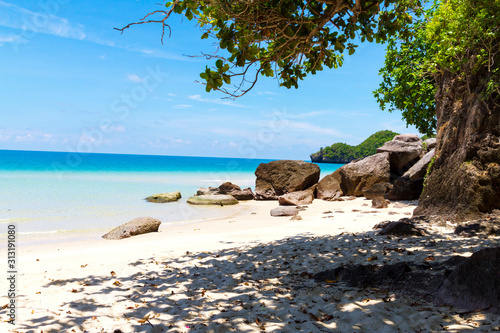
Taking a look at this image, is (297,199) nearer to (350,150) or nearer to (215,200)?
(215,200)

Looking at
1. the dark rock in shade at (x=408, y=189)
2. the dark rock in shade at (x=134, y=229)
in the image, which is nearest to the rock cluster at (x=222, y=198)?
the dark rock in shade at (x=134, y=229)

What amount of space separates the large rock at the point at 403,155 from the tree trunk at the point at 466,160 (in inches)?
380

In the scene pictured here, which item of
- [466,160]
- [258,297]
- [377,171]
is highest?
[466,160]

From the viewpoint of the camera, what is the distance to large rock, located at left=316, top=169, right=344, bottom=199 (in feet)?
60.7

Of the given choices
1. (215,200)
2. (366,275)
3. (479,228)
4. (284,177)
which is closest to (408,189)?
(479,228)

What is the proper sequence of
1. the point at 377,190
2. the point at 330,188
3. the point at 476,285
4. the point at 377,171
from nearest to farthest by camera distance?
1. the point at 476,285
2. the point at 377,190
3. the point at 377,171
4. the point at 330,188

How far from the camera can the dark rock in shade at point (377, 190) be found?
52.5 ft

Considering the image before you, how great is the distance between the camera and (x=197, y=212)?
54.2 ft

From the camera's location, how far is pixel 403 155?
19.0 m

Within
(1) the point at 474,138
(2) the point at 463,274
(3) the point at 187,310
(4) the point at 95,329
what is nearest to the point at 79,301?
(4) the point at 95,329

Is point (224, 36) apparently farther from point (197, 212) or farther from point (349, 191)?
point (349, 191)

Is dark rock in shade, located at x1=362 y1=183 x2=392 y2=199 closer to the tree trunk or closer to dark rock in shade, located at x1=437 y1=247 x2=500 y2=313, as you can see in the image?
the tree trunk

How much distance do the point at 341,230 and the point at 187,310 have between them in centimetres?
610

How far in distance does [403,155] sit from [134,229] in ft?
50.8
